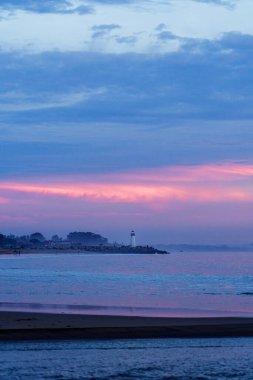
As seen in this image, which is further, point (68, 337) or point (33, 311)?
point (33, 311)

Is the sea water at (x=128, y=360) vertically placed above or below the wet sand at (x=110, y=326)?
below

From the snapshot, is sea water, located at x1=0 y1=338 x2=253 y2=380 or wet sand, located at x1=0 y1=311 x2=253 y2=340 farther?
wet sand, located at x1=0 y1=311 x2=253 y2=340

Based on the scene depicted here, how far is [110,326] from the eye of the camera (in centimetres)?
2547

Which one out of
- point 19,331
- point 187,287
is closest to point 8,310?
point 19,331

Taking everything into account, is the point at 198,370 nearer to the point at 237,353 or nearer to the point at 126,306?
the point at 237,353

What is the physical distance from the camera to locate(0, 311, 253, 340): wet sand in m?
22.9

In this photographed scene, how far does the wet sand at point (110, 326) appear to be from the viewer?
2291 cm

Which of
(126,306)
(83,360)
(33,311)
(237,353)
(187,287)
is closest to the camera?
(83,360)

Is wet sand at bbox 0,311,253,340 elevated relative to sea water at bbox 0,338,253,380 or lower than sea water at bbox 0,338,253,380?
elevated

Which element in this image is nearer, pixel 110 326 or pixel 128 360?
pixel 128 360

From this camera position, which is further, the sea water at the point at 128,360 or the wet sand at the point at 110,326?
the wet sand at the point at 110,326

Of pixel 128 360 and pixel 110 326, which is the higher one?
pixel 110 326

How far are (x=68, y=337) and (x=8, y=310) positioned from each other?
391 inches

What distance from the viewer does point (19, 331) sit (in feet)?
75.3
